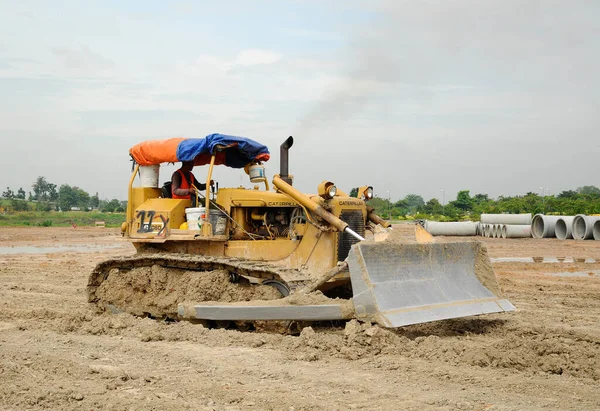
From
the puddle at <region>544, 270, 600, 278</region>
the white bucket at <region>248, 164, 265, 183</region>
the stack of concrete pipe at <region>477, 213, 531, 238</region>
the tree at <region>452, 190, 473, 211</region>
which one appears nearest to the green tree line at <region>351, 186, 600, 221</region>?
the tree at <region>452, 190, 473, 211</region>

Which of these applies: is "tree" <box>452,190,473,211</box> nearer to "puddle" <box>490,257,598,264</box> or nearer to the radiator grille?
"puddle" <box>490,257,598,264</box>

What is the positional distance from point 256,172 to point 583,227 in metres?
24.5

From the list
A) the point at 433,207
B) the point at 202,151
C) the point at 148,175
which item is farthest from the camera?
the point at 433,207

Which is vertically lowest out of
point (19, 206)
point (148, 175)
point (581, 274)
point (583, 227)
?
point (581, 274)

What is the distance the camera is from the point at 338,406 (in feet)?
17.1

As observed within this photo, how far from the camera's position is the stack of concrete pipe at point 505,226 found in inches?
1287

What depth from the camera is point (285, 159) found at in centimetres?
971

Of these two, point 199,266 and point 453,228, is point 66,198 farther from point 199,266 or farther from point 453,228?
point 199,266

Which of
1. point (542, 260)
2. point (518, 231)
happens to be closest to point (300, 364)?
point (542, 260)

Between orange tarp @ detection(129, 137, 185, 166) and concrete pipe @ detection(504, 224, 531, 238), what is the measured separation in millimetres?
25836

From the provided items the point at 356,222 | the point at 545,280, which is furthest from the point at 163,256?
the point at 545,280

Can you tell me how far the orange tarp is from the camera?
32.7 ft

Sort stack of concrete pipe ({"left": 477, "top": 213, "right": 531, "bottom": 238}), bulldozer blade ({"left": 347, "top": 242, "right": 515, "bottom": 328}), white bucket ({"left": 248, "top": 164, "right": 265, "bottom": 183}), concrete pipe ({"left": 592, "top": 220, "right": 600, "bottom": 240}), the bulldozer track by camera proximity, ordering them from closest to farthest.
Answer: bulldozer blade ({"left": 347, "top": 242, "right": 515, "bottom": 328}), the bulldozer track, white bucket ({"left": 248, "top": 164, "right": 265, "bottom": 183}), concrete pipe ({"left": 592, "top": 220, "right": 600, "bottom": 240}), stack of concrete pipe ({"left": 477, "top": 213, "right": 531, "bottom": 238})

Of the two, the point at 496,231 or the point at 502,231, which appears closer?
the point at 502,231
